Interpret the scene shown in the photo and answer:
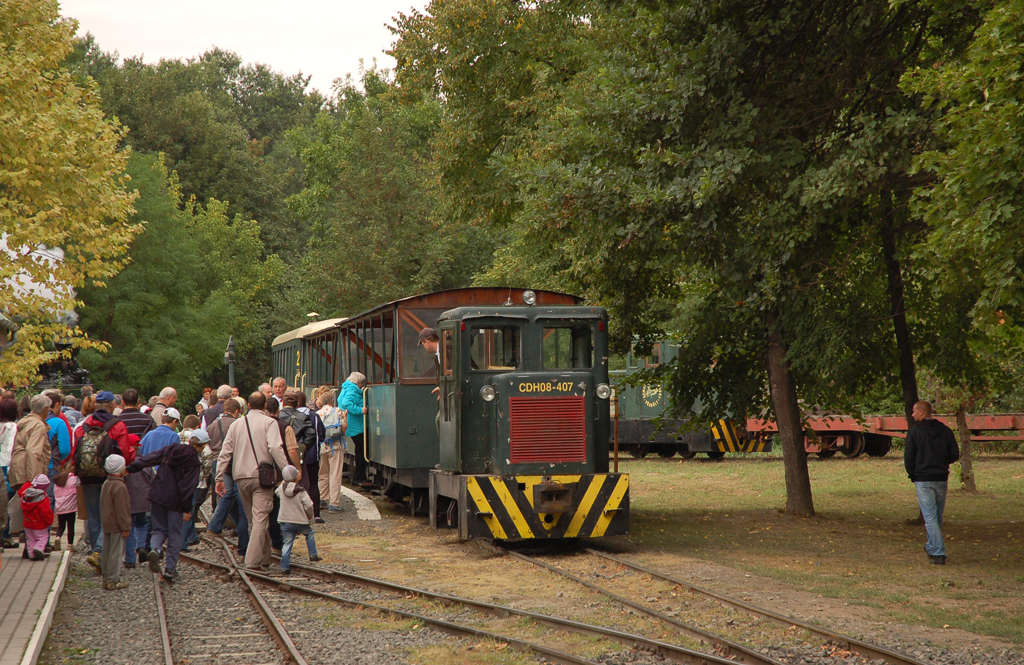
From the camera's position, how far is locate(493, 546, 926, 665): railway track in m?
7.00

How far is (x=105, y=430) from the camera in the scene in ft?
34.3

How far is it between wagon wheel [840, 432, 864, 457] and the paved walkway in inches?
823

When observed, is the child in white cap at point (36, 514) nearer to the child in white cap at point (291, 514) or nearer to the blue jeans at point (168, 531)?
the blue jeans at point (168, 531)

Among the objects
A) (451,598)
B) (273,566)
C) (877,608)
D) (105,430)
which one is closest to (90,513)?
(105,430)

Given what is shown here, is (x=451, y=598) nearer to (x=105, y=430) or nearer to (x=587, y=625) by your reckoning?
(x=587, y=625)

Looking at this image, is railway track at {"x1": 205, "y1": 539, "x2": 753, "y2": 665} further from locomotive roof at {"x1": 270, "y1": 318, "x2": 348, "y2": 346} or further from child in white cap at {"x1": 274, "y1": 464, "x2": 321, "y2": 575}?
locomotive roof at {"x1": 270, "y1": 318, "x2": 348, "y2": 346}

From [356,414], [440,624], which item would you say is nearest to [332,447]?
[356,414]

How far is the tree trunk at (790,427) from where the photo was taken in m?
14.8

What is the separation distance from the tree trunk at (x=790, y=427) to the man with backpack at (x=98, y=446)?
28.6 feet

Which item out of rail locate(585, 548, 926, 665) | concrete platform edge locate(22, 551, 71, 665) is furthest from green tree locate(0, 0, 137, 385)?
rail locate(585, 548, 926, 665)

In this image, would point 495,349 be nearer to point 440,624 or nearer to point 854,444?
point 440,624

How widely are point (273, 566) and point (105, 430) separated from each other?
2367 mm

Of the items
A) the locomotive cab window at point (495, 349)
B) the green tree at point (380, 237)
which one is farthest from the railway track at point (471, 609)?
the green tree at point (380, 237)

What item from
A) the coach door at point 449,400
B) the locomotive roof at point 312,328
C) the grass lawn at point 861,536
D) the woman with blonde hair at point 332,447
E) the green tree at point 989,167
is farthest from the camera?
the locomotive roof at point 312,328
